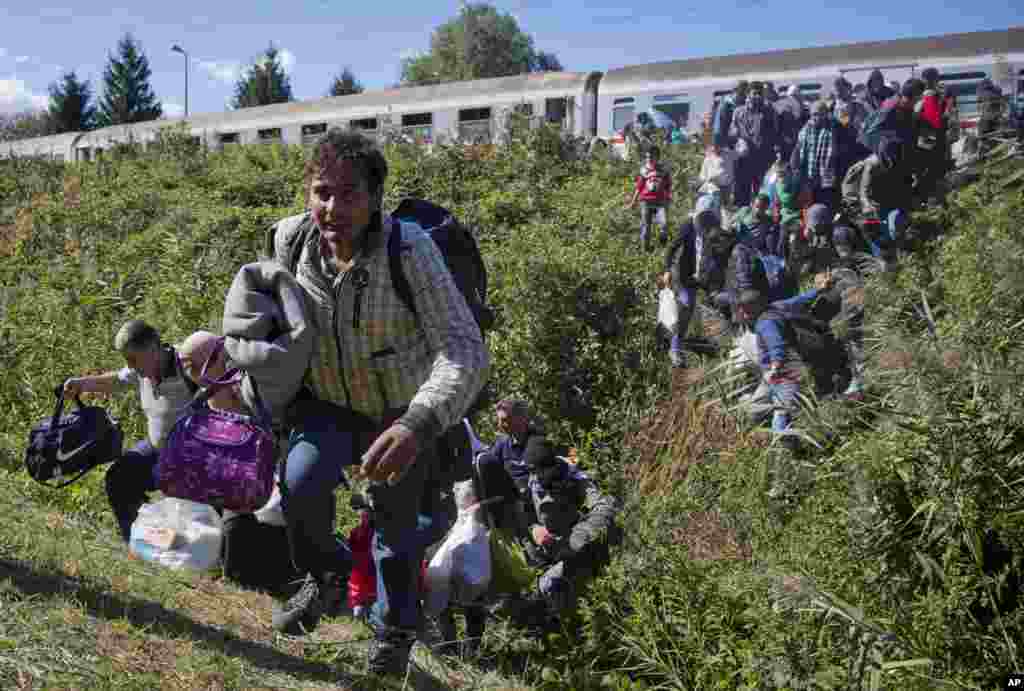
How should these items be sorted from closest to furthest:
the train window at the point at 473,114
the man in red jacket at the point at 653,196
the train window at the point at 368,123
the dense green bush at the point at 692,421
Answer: the dense green bush at the point at 692,421
the man in red jacket at the point at 653,196
the train window at the point at 473,114
the train window at the point at 368,123

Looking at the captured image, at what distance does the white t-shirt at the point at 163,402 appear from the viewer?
5.01 metres

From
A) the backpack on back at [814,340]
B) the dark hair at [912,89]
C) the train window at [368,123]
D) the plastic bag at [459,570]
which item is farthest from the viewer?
the train window at [368,123]

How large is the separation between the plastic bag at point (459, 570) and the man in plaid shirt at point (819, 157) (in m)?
7.55

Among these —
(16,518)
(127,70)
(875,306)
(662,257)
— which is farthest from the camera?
(127,70)

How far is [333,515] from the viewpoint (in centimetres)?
319

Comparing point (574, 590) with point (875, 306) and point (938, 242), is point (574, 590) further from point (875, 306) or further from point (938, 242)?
point (938, 242)

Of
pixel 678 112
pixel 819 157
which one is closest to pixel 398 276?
pixel 819 157

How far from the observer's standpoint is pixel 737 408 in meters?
8.20

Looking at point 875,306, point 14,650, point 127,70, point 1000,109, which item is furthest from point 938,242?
point 127,70

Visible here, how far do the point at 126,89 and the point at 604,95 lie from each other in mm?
54473

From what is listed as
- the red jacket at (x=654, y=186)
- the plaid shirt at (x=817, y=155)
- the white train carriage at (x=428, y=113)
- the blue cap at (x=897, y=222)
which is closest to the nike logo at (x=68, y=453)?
the blue cap at (x=897, y=222)

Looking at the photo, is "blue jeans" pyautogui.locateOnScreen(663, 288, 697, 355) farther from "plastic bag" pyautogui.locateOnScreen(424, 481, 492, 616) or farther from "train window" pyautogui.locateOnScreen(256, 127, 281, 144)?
"train window" pyautogui.locateOnScreen(256, 127, 281, 144)

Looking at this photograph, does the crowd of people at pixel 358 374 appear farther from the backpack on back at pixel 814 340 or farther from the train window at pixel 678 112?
the train window at pixel 678 112

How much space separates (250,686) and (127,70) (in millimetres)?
67253
